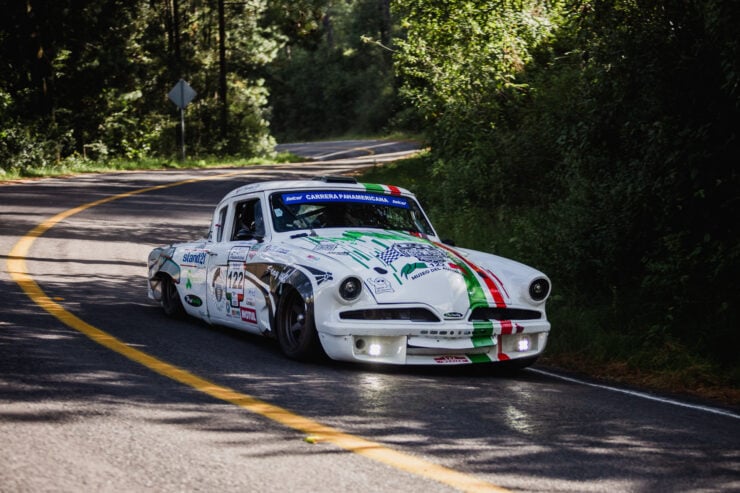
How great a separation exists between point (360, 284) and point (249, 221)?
93.0 inches

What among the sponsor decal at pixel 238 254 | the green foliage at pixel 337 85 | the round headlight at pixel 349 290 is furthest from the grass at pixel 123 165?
the green foliage at pixel 337 85

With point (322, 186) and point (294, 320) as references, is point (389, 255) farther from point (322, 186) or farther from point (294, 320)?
point (322, 186)

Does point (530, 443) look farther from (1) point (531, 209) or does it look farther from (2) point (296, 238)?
(1) point (531, 209)

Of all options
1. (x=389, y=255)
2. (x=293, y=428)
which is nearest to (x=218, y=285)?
(x=389, y=255)

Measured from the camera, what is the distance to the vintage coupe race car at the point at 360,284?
719cm

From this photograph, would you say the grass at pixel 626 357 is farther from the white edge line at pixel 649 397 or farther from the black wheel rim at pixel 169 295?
the black wheel rim at pixel 169 295

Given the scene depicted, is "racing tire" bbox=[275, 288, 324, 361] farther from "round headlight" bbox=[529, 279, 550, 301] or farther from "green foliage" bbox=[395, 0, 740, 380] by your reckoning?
"green foliage" bbox=[395, 0, 740, 380]

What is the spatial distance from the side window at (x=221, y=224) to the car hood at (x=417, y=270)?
141cm

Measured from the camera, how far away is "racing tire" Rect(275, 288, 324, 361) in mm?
7348

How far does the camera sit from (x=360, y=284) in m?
7.22

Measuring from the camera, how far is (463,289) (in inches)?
292

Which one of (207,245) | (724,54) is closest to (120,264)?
(207,245)

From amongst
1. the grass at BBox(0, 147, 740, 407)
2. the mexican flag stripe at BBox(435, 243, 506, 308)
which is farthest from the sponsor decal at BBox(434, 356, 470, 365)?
the grass at BBox(0, 147, 740, 407)

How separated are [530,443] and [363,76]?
70735mm
